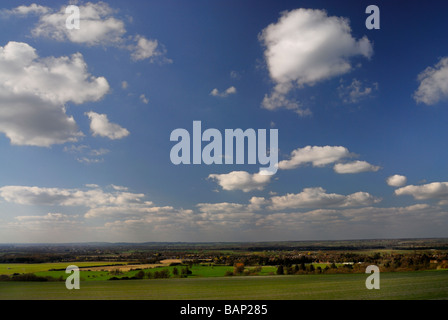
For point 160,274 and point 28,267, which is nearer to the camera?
point 28,267

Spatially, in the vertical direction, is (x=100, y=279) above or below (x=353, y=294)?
below

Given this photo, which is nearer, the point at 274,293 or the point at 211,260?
the point at 274,293

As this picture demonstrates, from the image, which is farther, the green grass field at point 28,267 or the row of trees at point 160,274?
the row of trees at point 160,274

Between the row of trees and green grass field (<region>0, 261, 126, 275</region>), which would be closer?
green grass field (<region>0, 261, 126, 275</region>)

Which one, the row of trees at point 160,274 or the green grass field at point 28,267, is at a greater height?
the green grass field at point 28,267

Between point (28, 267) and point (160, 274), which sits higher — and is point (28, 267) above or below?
above

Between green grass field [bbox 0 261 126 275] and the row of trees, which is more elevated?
green grass field [bbox 0 261 126 275]
